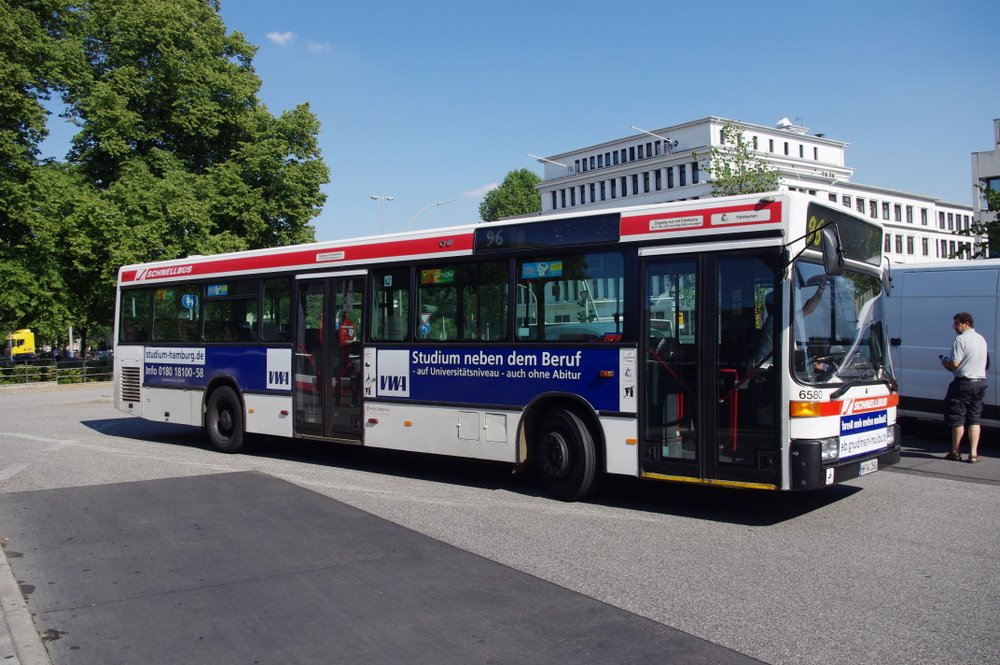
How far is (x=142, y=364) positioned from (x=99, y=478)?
4640mm

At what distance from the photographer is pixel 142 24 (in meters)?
32.8

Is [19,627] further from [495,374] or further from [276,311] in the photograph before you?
[276,311]

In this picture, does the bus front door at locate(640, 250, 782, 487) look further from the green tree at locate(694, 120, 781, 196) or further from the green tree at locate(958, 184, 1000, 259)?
the green tree at locate(958, 184, 1000, 259)

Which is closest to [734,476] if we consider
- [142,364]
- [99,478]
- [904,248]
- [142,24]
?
[99,478]

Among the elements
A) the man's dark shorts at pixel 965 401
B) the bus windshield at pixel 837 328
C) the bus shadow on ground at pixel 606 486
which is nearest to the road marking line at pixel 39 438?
the bus shadow on ground at pixel 606 486

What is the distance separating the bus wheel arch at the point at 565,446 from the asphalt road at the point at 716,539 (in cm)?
26

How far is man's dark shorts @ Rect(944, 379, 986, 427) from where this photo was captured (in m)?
11.2

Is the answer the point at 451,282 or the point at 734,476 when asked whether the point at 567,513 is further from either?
the point at 451,282

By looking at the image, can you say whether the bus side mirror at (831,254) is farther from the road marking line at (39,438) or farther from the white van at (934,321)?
the road marking line at (39,438)

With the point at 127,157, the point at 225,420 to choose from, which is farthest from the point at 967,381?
the point at 127,157

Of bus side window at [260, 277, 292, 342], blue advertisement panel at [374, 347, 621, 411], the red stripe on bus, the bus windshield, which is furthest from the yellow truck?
the bus windshield

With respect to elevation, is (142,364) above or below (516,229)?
below

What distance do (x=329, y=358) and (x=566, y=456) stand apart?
4245 millimetres

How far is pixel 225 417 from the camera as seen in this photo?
1359 centimetres
